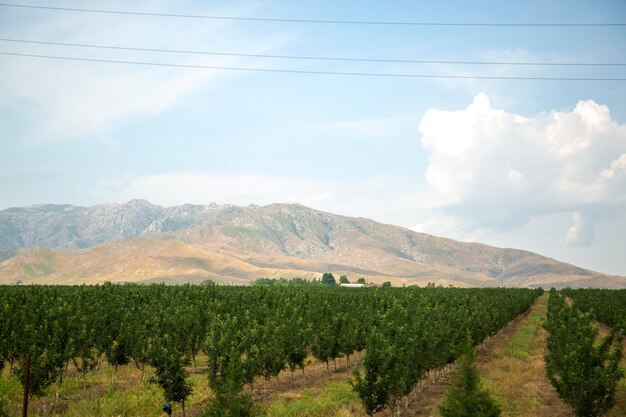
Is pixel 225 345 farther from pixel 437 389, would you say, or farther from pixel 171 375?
pixel 437 389

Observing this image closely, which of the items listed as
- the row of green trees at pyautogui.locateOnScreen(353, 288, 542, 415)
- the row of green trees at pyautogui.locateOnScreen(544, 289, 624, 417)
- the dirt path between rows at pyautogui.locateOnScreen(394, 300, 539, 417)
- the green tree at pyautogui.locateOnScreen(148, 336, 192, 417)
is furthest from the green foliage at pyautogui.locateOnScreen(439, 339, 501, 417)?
the green tree at pyautogui.locateOnScreen(148, 336, 192, 417)

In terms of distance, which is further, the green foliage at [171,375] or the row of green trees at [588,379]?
the green foliage at [171,375]

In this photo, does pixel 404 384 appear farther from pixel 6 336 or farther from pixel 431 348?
pixel 6 336

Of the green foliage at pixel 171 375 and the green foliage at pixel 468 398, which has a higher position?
the green foliage at pixel 468 398

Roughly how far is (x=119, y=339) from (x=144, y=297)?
48519 millimetres

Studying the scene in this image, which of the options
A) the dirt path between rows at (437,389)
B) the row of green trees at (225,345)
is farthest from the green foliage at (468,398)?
the dirt path between rows at (437,389)

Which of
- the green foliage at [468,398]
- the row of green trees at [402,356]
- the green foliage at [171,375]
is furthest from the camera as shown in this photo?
the green foliage at [171,375]

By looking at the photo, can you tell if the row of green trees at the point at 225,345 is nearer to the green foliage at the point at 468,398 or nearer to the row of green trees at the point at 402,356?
A: the row of green trees at the point at 402,356

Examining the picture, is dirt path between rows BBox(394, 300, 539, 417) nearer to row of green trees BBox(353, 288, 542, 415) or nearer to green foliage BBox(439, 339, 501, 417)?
row of green trees BBox(353, 288, 542, 415)

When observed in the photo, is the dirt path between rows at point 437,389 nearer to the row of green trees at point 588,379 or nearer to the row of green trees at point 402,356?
the row of green trees at point 402,356

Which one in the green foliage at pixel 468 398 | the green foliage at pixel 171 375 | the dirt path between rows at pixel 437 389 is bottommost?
the dirt path between rows at pixel 437 389

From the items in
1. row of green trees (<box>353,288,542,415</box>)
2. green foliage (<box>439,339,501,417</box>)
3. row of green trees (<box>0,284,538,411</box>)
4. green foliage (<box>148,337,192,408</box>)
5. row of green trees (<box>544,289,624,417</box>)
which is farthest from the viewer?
green foliage (<box>148,337,192,408</box>)

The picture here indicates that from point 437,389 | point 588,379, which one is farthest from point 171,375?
point 588,379

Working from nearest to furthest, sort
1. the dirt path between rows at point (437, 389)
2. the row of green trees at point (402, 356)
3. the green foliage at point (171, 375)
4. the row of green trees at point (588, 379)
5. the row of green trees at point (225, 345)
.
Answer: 1. the row of green trees at point (588, 379)
2. the row of green trees at point (402, 356)
3. the row of green trees at point (225, 345)
4. the green foliage at point (171, 375)
5. the dirt path between rows at point (437, 389)
